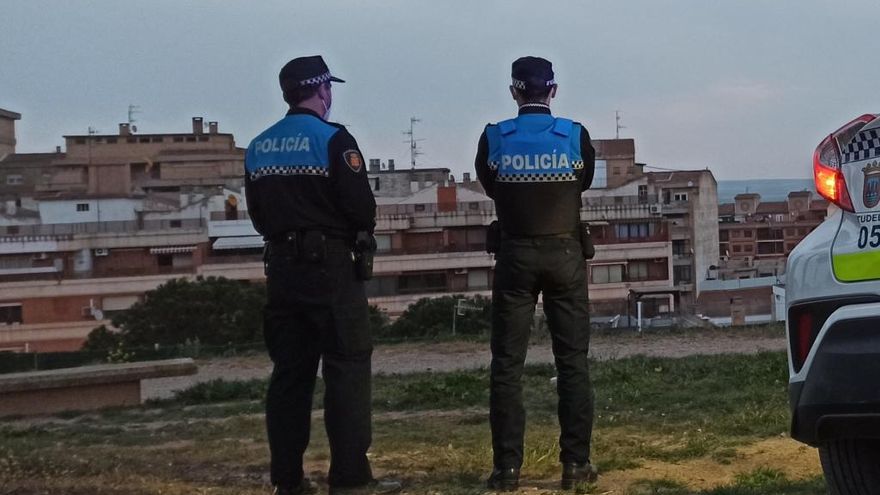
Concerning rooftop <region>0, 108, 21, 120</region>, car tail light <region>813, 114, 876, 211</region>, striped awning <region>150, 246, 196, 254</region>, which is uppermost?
rooftop <region>0, 108, 21, 120</region>

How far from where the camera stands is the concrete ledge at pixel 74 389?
9.38m

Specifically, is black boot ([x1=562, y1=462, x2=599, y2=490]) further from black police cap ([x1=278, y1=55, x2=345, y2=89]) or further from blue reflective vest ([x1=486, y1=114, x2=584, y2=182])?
black police cap ([x1=278, y1=55, x2=345, y2=89])

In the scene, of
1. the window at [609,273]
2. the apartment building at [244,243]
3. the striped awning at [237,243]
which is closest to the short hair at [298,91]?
the apartment building at [244,243]

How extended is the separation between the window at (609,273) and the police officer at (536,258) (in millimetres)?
45068

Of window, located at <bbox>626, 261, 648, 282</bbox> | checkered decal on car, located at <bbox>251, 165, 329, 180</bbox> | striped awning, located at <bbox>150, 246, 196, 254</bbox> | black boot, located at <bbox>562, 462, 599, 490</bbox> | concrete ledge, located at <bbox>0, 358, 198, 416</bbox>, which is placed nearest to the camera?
checkered decal on car, located at <bbox>251, 165, 329, 180</bbox>

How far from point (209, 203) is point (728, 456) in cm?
6284

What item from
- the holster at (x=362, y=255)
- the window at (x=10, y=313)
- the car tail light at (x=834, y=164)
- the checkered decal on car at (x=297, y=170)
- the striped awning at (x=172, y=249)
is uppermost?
the striped awning at (x=172, y=249)

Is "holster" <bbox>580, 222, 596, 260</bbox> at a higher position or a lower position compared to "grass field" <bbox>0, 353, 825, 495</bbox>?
higher

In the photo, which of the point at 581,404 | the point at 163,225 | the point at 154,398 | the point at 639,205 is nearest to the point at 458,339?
the point at 154,398

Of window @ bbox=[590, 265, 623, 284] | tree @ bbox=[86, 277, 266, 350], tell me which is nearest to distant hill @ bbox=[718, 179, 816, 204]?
window @ bbox=[590, 265, 623, 284]

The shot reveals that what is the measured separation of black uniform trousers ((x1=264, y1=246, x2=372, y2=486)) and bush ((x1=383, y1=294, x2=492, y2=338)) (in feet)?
29.7

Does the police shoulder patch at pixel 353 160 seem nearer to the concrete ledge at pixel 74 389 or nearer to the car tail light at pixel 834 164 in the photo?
the car tail light at pixel 834 164

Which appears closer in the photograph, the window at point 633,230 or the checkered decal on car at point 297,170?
the checkered decal on car at point 297,170

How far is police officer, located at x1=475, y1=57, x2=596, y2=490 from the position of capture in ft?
17.4
